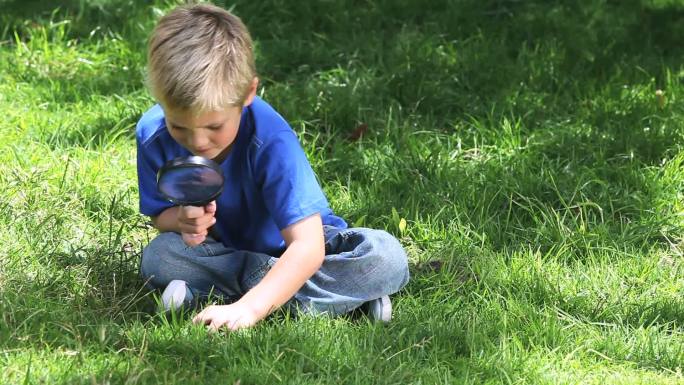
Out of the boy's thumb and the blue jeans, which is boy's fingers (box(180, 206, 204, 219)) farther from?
the blue jeans

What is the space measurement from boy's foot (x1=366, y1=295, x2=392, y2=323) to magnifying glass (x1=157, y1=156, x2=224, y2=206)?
0.71 m

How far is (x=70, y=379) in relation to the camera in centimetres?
312

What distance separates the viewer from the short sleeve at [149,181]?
3771mm

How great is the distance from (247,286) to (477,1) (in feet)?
10.0

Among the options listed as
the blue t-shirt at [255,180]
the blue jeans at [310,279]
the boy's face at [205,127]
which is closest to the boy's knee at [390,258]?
the blue jeans at [310,279]

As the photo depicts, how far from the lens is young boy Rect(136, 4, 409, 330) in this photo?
11.3 ft

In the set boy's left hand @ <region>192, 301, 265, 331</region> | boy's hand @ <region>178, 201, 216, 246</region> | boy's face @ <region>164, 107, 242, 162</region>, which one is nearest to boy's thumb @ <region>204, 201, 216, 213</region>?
boy's hand @ <region>178, 201, 216, 246</region>

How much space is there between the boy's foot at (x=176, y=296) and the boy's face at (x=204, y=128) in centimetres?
44

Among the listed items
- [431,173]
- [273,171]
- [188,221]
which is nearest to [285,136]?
[273,171]

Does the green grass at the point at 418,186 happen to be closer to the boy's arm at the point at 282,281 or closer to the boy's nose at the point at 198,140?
the boy's arm at the point at 282,281

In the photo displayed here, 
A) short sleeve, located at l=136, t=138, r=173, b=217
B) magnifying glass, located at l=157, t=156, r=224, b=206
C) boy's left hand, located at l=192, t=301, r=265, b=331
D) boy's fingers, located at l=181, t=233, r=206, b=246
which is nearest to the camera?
magnifying glass, located at l=157, t=156, r=224, b=206

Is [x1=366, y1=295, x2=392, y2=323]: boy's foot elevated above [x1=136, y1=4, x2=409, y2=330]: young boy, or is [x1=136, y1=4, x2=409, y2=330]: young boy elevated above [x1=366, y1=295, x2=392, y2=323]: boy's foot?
[x1=136, y1=4, x2=409, y2=330]: young boy

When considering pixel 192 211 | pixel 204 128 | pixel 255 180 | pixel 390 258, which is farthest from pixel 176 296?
pixel 390 258

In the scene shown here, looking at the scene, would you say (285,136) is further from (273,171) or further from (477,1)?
(477,1)
